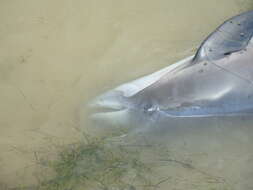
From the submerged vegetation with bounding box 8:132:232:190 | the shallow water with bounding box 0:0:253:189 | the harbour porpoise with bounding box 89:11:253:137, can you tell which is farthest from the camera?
the shallow water with bounding box 0:0:253:189

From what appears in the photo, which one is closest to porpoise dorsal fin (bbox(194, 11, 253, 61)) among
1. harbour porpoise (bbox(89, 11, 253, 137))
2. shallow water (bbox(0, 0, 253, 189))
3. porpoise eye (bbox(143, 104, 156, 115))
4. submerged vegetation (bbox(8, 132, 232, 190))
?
harbour porpoise (bbox(89, 11, 253, 137))

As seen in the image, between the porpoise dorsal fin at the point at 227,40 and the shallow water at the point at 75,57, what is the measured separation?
73cm

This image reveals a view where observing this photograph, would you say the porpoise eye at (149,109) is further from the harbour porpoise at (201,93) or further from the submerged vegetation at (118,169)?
the submerged vegetation at (118,169)

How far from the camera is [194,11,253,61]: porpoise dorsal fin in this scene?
3686mm

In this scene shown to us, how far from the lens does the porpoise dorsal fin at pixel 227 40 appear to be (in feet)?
12.1

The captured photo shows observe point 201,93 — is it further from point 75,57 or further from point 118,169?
point 75,57

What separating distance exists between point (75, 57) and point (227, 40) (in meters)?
1.60

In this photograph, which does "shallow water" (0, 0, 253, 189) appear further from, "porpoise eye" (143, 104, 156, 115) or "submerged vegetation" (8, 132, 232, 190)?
"porpoise eye" (143, 104, 156, 115)

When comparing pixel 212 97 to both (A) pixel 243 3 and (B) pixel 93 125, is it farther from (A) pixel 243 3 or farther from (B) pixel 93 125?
(A) pixel 243 3

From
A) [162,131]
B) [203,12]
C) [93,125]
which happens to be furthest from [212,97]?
[203,12]

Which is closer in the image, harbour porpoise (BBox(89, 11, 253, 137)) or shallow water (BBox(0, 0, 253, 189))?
harbour porpoise (BBox(89, 11, 253, 137))

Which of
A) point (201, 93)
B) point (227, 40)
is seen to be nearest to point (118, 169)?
point (201, 93)

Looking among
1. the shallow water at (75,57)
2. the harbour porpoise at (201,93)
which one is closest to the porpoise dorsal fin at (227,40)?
the harbour porpoise at (201,93)

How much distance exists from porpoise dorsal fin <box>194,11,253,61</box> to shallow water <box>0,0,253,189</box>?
73 centimetres
